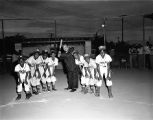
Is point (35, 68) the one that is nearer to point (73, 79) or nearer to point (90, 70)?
point (73, 79)

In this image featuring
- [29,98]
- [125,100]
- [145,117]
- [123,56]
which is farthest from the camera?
[123,56]

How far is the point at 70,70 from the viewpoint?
459 inches

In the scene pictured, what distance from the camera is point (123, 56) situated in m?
25.4

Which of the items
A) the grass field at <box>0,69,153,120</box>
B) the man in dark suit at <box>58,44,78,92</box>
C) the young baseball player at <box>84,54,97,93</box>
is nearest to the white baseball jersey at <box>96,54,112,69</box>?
the young baseball player at <box>84,54,97,93</box>

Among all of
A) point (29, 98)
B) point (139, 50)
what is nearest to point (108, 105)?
point (29, 98)

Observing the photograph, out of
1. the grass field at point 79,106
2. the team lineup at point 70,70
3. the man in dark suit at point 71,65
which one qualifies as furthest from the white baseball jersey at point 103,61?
the man in dark suit at point 71,65

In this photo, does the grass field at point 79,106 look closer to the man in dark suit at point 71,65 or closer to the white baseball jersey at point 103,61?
the man in dark suit at point 71,65

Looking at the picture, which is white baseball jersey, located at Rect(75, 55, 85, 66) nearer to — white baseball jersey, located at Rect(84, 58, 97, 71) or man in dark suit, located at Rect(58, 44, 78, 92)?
white baseball jersey, located at Rect(84, 58, 97, 71)

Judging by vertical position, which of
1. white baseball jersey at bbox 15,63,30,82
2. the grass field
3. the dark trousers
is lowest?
the grass field

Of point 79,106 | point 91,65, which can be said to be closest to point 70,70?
point 91,65

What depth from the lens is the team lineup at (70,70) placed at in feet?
32.1

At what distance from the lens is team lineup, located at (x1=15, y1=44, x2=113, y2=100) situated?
385 inches

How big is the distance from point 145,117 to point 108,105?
1.74 metres

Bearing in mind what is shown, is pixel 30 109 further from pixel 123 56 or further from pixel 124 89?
pixel 123 56
